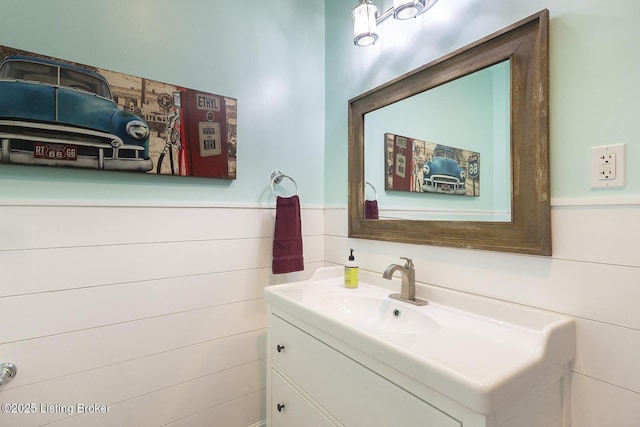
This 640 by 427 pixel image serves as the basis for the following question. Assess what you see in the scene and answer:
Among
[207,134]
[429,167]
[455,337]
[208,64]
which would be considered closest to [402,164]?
[429,167]

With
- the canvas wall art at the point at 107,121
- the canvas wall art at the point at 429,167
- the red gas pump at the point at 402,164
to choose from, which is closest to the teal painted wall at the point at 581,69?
the canvas wall art at the point at 429,167

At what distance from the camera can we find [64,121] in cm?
109

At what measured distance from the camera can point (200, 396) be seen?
138 cm

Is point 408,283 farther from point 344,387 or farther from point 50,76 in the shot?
point 50,76

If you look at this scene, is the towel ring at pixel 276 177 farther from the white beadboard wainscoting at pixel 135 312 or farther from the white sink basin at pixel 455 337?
the white sink basin at pixel 455 337

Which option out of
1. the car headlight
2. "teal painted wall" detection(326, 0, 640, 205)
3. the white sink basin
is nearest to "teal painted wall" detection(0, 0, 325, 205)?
the car headlight

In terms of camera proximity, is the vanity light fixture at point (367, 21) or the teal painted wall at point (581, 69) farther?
the vanity light fixture at point (367, 21)

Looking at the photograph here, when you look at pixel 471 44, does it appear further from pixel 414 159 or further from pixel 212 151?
pixel 212 151

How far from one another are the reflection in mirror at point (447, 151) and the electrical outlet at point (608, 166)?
21cm

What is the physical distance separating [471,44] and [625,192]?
2.17 feet

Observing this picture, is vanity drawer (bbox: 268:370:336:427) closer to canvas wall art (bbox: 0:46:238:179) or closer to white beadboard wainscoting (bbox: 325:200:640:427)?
white beadboard wainscoting (bbox: 325:200:640:427)

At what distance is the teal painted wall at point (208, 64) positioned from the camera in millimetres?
1079

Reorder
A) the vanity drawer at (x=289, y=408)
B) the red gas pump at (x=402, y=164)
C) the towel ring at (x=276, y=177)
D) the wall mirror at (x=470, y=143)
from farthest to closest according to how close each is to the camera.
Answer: the towel ring at (x=276, y=177)
the red gas pump at (x=402, y=164)
the vanity drawer at (x=289, y=408)
the wall mirror at (x=470, y=143)

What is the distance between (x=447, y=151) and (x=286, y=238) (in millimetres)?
857
